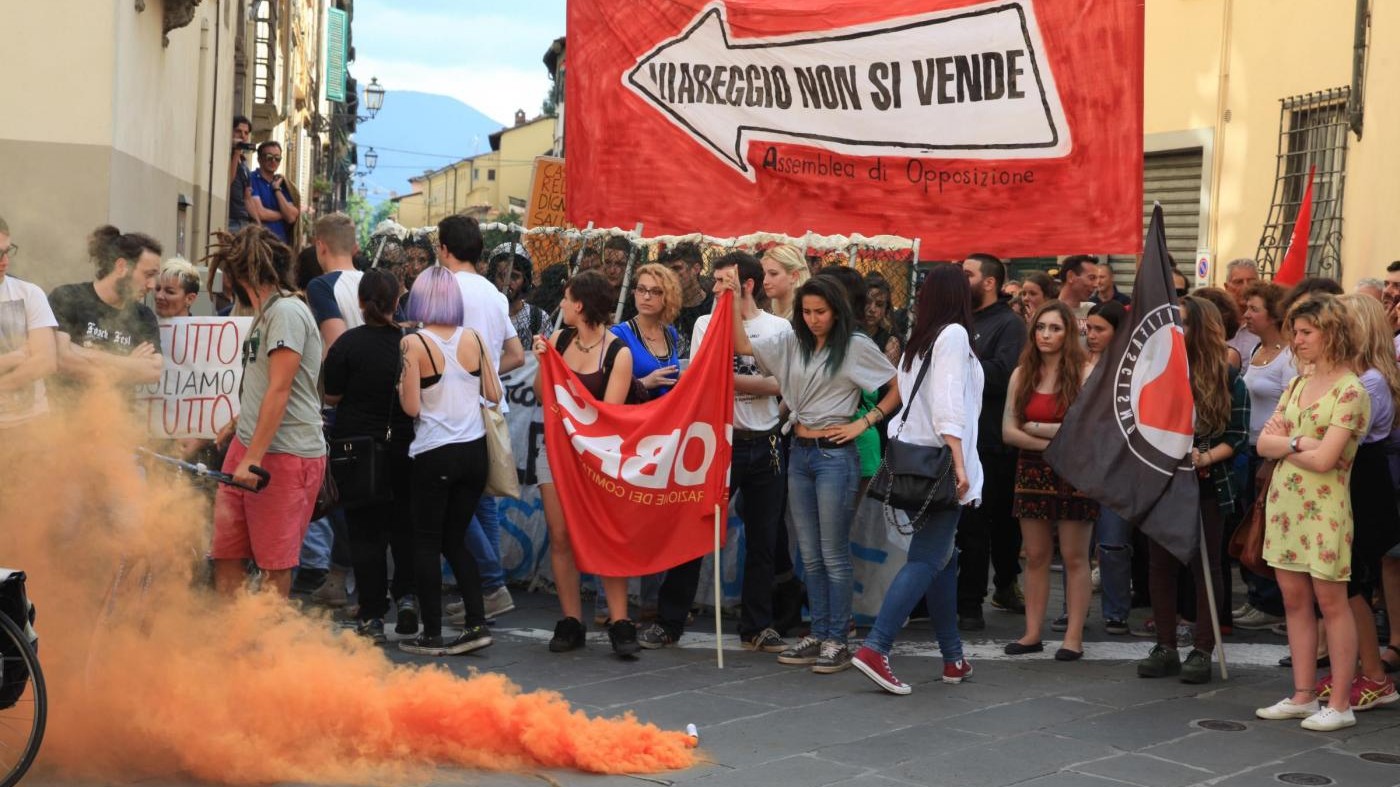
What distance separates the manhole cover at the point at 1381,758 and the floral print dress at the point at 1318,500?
0.73 metres

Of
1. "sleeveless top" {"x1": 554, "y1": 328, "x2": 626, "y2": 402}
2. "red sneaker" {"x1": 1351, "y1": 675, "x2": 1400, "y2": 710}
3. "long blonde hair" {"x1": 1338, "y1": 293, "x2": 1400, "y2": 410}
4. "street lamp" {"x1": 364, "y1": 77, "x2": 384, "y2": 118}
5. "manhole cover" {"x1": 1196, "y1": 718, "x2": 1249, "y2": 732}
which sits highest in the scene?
"street lamp" {"x1": 364, "y1": 77, "x2": 384, "y2": 118}

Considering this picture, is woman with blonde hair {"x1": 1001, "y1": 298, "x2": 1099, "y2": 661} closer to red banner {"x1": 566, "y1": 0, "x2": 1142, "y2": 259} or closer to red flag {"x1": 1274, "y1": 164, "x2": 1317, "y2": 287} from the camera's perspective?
red banner {"x1": 566, "y1": 0, "x2": 1142, "y2": 259}

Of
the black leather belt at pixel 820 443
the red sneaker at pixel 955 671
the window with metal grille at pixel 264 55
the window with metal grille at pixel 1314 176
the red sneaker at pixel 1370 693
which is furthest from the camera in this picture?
the window with metal grille at pixel 264 55

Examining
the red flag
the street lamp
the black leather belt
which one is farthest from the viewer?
the street lamp

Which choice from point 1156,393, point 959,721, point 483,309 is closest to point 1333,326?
point 1156,393

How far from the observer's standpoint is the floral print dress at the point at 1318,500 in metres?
6.56

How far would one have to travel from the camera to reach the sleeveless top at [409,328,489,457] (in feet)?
24.7

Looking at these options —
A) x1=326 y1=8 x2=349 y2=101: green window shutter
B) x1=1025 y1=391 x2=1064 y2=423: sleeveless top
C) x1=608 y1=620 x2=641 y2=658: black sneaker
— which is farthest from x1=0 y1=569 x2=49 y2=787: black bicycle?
x1=326 y1=8 x2=349 y2=101: green window shutter

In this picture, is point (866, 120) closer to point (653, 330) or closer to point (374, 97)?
point (653, 330)

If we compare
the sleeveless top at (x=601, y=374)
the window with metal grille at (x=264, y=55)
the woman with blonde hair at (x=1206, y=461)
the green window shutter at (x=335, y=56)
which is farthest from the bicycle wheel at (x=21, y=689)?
the green window shutter at (x=335, y=56)

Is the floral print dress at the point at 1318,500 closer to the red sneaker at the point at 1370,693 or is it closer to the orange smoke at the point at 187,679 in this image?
the red sneaker at the point at 1370,693

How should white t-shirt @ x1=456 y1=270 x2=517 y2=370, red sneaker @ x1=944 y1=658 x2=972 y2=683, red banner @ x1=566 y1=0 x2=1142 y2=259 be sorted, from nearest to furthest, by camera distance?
red sneaker @ x1=944 y1=658 x2=972 y2=683, white t-shirt @ x1=456 y1=270 x2=517 y2=370, red banner @ x1=566 y1=0 x2=1142 y2=259

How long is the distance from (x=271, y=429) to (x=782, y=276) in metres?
2.85

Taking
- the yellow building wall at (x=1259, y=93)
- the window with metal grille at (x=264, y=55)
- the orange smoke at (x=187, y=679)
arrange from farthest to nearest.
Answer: the window with metal grille at (x=264, y=55) < the yellow building wall at (x=1259, y=93) < the orange smoke at (x=187, y=679)
